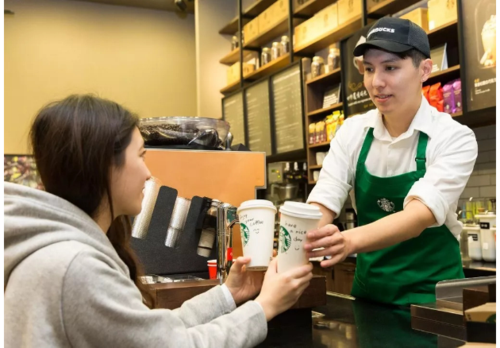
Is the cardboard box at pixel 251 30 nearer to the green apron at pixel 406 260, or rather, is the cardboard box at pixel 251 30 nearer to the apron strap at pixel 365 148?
the apron strap at pixel 365 148

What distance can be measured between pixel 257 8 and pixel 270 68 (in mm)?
771

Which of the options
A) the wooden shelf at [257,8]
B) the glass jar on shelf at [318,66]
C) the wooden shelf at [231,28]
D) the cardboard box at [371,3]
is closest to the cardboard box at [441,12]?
the cardboard box at [371,3]

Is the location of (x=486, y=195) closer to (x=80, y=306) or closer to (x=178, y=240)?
(x=178, y=240)

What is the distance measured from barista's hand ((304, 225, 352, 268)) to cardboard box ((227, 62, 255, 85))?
4.69 meters

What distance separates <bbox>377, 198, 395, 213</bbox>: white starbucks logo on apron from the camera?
1685 mm

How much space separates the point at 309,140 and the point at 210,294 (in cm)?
367

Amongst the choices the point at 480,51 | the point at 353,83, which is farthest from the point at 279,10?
the point at 480,51

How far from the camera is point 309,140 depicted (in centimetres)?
468

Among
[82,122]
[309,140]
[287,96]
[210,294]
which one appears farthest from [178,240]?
[287,96]

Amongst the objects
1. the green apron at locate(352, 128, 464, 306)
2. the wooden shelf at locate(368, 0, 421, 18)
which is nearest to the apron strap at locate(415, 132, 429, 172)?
the green apron at locate(352, 128, 464, 306)

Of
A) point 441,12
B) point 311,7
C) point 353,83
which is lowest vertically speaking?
point 353,83

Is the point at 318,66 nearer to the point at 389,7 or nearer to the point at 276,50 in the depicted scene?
the point at 276,50

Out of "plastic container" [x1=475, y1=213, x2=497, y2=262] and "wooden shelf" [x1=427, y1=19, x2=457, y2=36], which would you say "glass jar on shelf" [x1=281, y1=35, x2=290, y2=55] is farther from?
"plastic container" [x1=475, y1=213, x2=497, y2=262]

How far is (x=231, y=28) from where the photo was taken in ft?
20.7
